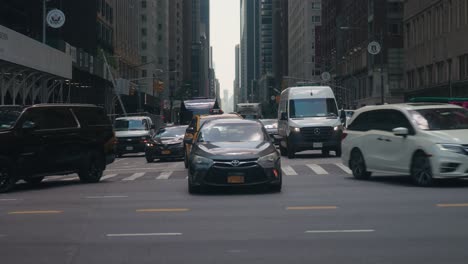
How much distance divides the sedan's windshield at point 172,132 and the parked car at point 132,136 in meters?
4.54

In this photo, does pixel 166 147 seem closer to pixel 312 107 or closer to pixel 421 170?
pixel 312 107

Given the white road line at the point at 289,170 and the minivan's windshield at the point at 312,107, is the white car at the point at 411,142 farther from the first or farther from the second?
the minivan's windshield at the point at 312,107

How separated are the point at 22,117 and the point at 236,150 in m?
5.41

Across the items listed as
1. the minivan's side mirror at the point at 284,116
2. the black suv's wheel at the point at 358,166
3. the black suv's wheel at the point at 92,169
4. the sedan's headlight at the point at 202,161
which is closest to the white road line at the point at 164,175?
the black suv's wheel at the point at 92,169

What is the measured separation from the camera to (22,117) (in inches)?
682

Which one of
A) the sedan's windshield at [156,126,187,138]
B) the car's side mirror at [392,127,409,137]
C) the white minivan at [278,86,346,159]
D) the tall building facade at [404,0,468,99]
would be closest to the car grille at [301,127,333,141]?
the white minivan at [278,86,346,159]

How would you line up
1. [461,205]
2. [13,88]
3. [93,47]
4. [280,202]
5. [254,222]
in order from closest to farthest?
[254,222]
[461,205]
[280,202]
[13,88]
[93,47]

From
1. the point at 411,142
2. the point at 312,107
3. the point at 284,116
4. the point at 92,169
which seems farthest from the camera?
the point at 284,116

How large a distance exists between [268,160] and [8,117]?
20.5 feet

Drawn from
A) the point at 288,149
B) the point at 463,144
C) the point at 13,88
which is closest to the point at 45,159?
the point at 463,144

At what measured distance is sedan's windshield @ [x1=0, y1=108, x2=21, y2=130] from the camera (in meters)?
16.9

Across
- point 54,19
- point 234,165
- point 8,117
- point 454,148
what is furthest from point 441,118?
point 54,19

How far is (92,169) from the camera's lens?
1955 centimetres

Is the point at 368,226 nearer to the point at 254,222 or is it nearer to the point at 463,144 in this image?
the point at 254,222
